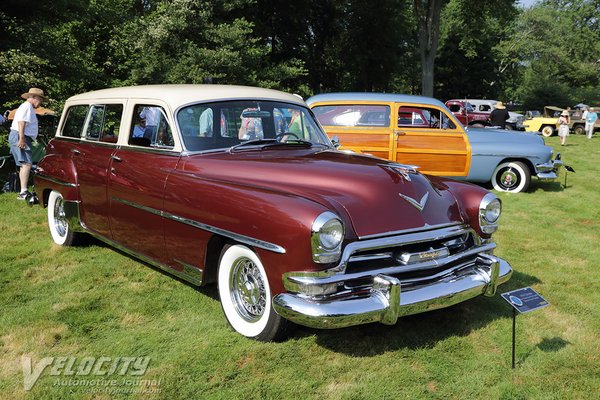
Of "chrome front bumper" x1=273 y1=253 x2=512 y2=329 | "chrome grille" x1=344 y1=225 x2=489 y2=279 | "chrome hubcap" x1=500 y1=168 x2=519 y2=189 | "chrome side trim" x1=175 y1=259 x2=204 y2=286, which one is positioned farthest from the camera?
"chrome hubcap" x1=500 y1=168 x2=519 y2=189

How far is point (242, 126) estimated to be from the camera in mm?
4309

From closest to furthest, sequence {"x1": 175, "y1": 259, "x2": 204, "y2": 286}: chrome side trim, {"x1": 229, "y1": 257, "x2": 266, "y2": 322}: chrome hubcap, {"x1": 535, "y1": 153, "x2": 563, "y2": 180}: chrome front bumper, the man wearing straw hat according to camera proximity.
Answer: {"x1": 229, "y1": 257, "x2": 266, "y2": 322}: chrome hubcap
{"x1": 175, "y1": 259, "x2": 204, "y2": 286}: chrome side trim
the man wearing straw hat
{"x1": 535, "y1": 153, "x2": 563, "y2": 180}: chrome front bumper

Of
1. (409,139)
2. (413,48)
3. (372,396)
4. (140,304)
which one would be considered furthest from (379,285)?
(413,48)

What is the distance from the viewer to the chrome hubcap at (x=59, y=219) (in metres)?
5.65

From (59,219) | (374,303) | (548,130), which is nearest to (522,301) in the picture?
(374,303)

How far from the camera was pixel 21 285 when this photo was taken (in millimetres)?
4516

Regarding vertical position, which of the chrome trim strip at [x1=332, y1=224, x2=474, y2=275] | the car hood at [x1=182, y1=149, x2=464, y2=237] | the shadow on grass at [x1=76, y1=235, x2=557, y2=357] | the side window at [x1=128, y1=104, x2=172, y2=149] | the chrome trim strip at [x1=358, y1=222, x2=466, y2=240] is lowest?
the shadow on grass at [x1=76, y1=235, x2=557, y2=357]

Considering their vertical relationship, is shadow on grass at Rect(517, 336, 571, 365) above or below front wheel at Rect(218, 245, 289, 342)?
below

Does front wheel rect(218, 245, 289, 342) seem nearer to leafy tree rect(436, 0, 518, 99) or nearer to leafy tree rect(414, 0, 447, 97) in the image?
leafy tree rect(414, 0, 447, 97)

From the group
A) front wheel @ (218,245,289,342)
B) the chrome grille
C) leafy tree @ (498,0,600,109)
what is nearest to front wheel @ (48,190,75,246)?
front wheel @ (218,245,289,342)

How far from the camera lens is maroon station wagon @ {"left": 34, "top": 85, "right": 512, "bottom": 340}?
3.00 m

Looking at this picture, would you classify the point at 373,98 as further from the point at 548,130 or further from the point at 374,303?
the point at 548,130

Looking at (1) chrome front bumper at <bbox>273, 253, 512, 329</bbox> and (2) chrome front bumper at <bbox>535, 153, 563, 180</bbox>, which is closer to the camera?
(1) chrome front bumper at <bbox>273, 253, 512, 329</bbox>

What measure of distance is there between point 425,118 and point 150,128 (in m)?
6.00
